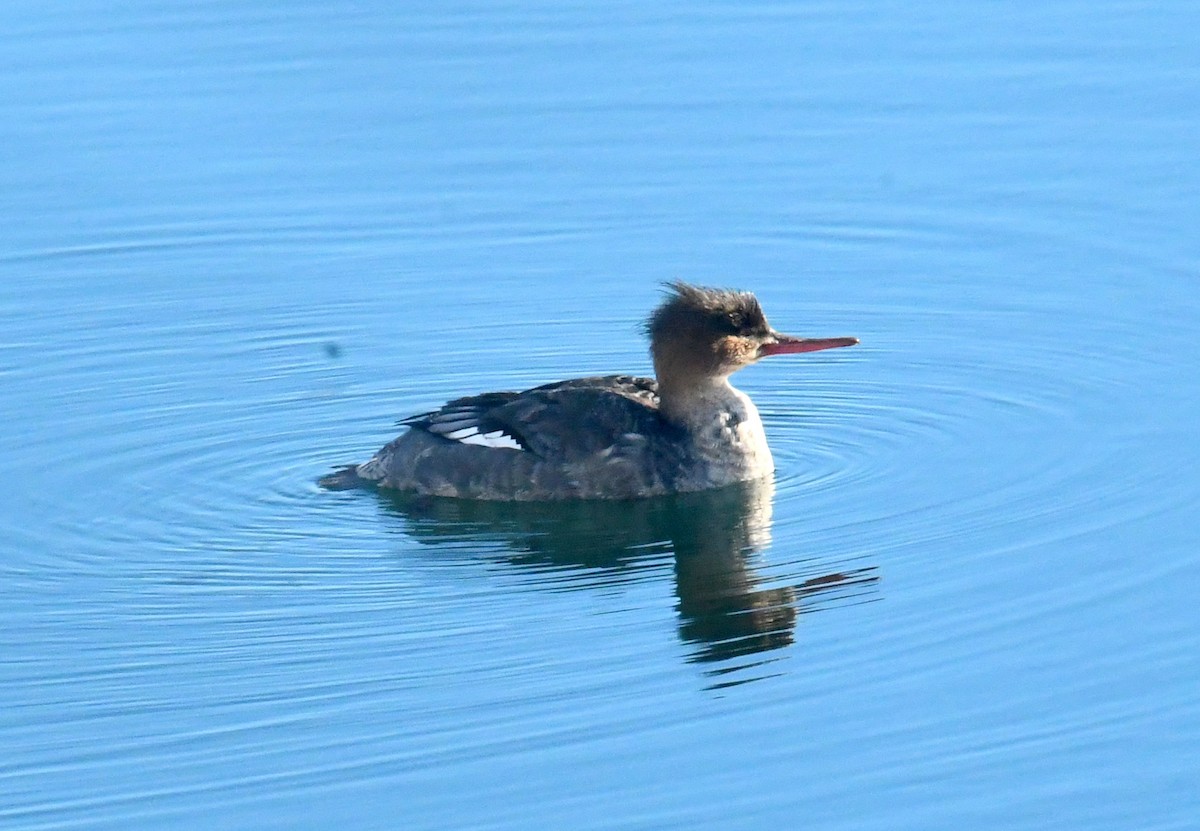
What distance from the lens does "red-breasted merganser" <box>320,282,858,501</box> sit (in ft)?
48.5

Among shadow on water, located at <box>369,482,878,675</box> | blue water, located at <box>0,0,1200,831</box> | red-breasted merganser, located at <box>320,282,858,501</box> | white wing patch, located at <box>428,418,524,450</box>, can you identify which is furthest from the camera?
white wing patch, located at <box>428,418,524,450</box>

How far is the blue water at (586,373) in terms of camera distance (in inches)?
413

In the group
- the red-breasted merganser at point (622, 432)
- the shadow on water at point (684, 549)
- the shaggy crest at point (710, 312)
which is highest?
the shaggy crest at point (710, 312)

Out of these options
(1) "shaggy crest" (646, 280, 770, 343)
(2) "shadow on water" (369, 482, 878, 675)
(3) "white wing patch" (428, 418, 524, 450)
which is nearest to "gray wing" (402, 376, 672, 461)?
(3) "white wing patch" (428, 418, 524, 450)

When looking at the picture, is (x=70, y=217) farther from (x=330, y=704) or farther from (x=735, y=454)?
(x=330, y=704)

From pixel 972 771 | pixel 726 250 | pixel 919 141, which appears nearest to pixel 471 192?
pixel 726 250

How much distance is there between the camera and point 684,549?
13750mm

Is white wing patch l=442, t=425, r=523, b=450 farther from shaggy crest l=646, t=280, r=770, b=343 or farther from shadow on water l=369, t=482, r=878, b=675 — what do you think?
shaggy crest l=646, t=280, r=770, b=343

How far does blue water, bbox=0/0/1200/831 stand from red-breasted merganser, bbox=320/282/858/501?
0.26 meters

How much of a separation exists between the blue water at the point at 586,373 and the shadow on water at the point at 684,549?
4 centimetres

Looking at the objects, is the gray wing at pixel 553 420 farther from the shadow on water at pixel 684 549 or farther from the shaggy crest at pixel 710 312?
the shaggy crest at pixel 710 312

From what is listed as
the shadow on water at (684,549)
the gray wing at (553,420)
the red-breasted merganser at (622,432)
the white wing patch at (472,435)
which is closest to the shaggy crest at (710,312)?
the red-breasted merganser at (622,432)

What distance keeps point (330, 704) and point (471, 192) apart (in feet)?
31.6

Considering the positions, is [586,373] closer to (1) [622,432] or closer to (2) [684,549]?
(1) [622,432]
